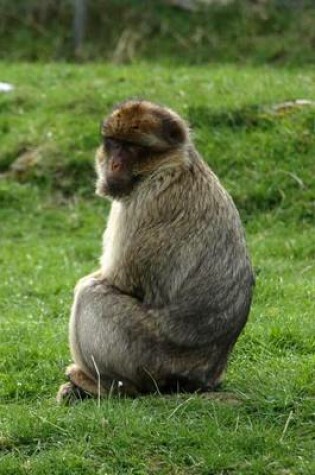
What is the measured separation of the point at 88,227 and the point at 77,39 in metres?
6.00

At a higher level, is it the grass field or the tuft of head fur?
the tuft of head fur

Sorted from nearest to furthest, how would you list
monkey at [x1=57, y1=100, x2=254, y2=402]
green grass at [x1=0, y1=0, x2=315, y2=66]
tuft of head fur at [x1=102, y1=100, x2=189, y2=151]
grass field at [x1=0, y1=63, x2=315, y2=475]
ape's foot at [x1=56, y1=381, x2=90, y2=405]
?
grass field at [x1=0, y1=63, x2=315, y2=475] < monkey at [x1=57, y1=100, x2=254, y2=402] < tuft of head fur at [x1=102, y1=100, x2=189, y2=151] < ape's foot at [x1=56, y1=381, x2=90, y2=405] < green grass at [x1=0, y1=0, x2=315, y2=66]

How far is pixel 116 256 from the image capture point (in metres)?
6.38

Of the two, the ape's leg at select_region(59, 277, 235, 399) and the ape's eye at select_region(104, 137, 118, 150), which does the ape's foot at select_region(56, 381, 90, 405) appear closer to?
the ape's leg at select_region(59, 277, 235, 399)

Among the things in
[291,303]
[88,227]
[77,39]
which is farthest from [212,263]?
[77,39]

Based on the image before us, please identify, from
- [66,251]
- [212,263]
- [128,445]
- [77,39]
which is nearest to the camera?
[128,445]

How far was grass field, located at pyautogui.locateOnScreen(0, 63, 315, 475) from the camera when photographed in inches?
233

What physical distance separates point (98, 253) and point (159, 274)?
4360mm

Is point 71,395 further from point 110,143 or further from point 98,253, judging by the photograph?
point 98,253

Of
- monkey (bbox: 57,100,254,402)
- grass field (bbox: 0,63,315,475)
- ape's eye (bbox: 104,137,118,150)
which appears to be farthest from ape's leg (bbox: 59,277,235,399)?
ape's eye (bbox: 104,137,118,150)

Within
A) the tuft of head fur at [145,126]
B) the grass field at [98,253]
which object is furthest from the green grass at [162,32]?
the tuft of head fur at [145,126]

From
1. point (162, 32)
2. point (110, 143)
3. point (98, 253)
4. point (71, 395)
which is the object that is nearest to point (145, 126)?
point (110, 143)

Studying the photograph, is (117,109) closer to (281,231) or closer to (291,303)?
(291,303)

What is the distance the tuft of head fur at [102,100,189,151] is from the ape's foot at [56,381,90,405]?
4.23ft
